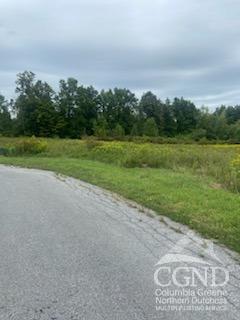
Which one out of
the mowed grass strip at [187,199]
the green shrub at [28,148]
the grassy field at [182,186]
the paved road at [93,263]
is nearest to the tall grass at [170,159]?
the grassy field at [182,186]

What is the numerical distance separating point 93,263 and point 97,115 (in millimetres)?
95074

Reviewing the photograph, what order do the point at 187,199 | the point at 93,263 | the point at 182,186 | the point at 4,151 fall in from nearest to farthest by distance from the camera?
1. the point at 93,263
2. the point at 187,199
3. the point at 182,186
4. the point at 4,151

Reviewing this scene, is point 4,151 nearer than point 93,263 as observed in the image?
No

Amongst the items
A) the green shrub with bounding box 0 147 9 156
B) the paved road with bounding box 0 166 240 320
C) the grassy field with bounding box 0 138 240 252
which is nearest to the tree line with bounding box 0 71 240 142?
the green shrub with bounding box 0 147 9 156

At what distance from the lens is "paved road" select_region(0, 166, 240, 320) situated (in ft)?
14.8

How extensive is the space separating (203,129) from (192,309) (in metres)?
101

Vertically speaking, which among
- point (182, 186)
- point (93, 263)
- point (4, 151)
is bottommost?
point (4, 151)

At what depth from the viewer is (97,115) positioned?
100 meters

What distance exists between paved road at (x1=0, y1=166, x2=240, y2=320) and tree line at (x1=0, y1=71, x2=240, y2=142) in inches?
2967

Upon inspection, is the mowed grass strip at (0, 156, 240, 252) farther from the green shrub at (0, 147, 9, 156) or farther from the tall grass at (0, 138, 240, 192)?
the green shrub at (0, 147, 9, 156)

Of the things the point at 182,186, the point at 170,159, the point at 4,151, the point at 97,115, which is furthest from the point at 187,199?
the point at 97,115

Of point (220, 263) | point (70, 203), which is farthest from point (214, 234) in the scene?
point (70, 203)

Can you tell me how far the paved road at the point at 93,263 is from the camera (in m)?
4.50

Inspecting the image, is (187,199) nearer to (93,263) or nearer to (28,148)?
(93,263)
